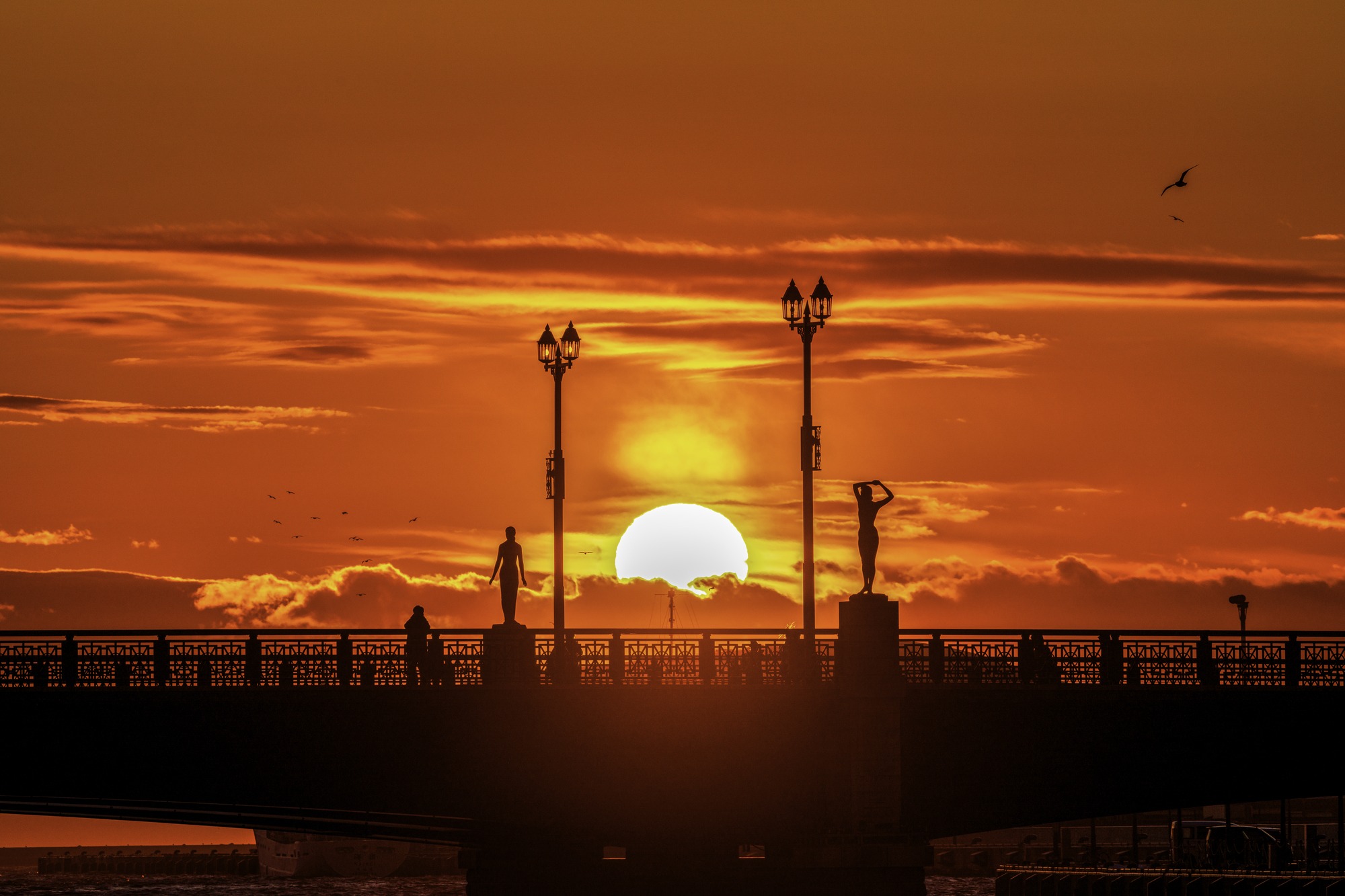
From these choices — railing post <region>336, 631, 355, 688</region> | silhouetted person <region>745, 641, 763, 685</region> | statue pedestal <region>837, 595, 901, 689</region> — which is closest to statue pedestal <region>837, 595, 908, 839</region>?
statue pedestal <region>837, 595, 901, 689</region>

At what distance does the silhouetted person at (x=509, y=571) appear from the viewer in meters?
47.1

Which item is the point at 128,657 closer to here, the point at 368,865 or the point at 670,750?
the point at 670,750

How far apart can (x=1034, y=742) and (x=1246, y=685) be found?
4466 mm

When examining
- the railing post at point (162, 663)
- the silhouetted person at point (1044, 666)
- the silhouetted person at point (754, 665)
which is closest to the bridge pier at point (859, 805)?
the silhouetted person at point (754, 665)

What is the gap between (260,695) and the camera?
44.4 metres

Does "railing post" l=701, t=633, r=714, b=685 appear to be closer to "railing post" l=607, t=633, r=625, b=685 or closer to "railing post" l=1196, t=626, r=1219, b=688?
"railing post" l=607, t=633, r=625, b=685

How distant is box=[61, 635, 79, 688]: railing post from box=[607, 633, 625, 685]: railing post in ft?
34.7

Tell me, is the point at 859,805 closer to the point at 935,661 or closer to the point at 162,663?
the point at 935,661

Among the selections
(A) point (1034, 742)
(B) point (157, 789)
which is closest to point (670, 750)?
(A) point (1034, 742)

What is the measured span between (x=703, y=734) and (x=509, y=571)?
17.8 feet

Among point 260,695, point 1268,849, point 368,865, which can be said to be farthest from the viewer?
point 368,865

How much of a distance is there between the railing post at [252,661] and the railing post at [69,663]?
3.32 meters

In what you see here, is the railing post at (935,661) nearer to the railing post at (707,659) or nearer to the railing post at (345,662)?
the railing post at (707,659)

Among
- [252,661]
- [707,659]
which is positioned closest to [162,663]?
[252,661]
